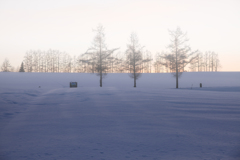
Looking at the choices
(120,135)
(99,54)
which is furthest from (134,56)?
(120,135)

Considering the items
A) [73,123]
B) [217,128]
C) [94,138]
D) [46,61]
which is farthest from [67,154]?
[46,61]

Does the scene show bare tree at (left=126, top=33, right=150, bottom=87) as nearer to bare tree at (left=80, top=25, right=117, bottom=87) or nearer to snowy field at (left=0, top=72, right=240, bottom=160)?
bare tree at (left=80, top=25, right=117, bottom=87)

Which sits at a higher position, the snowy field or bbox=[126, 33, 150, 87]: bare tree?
bbox=[126, 33, 150, 87]: bare tree

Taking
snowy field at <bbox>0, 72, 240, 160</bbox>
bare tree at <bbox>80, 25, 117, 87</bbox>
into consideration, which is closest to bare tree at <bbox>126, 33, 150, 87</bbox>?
bare tree at <bbox>80, 25, 117, 87</bbox>

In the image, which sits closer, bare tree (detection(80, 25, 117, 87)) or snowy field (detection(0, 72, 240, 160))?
snowy field (detection(0, 72, 240, 160))

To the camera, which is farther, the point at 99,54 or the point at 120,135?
the point at 99,54

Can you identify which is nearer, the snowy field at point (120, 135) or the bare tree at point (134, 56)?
the snowy field at point (120, 135)

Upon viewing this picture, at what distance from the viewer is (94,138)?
4906 millimetres

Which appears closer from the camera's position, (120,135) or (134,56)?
(120,135)

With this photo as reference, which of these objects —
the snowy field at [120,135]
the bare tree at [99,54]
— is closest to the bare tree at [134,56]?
the bare tree at [99,54]

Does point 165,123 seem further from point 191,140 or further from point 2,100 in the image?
point 2,100

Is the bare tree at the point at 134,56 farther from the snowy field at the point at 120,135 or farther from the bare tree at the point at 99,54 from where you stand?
the snowy field at the point at 120,135

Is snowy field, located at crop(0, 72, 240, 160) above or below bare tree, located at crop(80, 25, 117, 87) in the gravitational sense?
below

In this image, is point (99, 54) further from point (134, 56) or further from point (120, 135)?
point (120, 135)
